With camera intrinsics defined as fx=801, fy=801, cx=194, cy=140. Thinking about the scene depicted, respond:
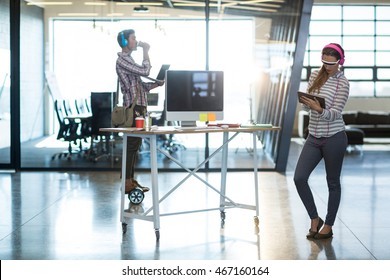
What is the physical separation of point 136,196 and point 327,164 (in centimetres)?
242

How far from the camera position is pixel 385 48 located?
19.7 metres

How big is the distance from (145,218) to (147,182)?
3511mm

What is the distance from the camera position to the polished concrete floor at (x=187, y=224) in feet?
19.8

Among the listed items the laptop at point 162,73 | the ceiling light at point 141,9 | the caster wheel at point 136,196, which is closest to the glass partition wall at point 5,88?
the ceiling light at point 141,9

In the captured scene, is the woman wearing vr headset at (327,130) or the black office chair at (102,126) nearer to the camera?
the woman wearing vr headset at (327,130)

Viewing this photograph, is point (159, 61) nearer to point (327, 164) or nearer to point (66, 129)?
point (66, 129)

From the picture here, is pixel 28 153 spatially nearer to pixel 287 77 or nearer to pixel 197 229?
pixel 287 77

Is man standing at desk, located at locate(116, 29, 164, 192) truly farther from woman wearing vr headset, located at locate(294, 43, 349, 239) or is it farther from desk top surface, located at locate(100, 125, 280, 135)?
woman wearing vr headset, located at locate(294, 43, 349, 239)

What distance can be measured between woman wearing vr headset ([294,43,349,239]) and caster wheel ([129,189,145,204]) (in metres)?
2.17

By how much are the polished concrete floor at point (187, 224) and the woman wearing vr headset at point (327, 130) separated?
28 cm

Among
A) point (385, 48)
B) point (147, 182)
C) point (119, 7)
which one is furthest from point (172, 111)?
point (385, 48)

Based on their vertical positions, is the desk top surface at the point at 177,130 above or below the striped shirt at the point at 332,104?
below

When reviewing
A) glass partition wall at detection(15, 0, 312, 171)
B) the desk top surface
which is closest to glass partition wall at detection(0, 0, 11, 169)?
glass partition wall at detection(15, 0, 312, 171)

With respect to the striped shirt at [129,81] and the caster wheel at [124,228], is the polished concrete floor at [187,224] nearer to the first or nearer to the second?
the caster wheel at [124,228]
